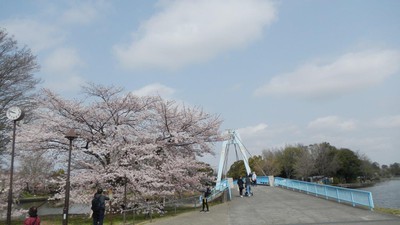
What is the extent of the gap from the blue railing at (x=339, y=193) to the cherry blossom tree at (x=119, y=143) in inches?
291

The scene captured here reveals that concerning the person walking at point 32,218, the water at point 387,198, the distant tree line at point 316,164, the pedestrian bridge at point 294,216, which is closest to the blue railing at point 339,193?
the pedestrian bridge at point 294,216

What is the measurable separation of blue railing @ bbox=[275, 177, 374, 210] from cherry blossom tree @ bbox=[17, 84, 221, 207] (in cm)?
740

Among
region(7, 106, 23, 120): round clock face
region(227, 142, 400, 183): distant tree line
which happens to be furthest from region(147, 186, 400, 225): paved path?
region(227, 142, 400, 183): distant tree line

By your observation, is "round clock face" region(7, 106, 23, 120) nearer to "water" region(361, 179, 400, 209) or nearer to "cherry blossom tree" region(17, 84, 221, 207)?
"cherry blossom tree" region(17, 84, 221, 207)

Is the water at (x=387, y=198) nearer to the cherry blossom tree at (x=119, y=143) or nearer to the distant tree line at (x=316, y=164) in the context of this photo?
the cherry blossom tree at (x=119, y=143)

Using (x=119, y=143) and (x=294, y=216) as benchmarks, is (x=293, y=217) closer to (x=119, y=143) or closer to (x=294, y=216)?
(x=294, y=216)

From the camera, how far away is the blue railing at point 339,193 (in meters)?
13.5

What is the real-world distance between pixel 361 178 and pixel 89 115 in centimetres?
8573

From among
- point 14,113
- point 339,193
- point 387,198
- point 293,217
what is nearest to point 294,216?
point 293,217

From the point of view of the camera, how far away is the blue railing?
44.3 feet

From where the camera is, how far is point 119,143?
1712cm

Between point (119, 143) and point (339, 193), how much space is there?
38.1 ft

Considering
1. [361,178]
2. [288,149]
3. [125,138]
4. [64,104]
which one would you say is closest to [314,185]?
[125,138]

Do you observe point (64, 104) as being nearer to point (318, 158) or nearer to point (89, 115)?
point (89, 115)
